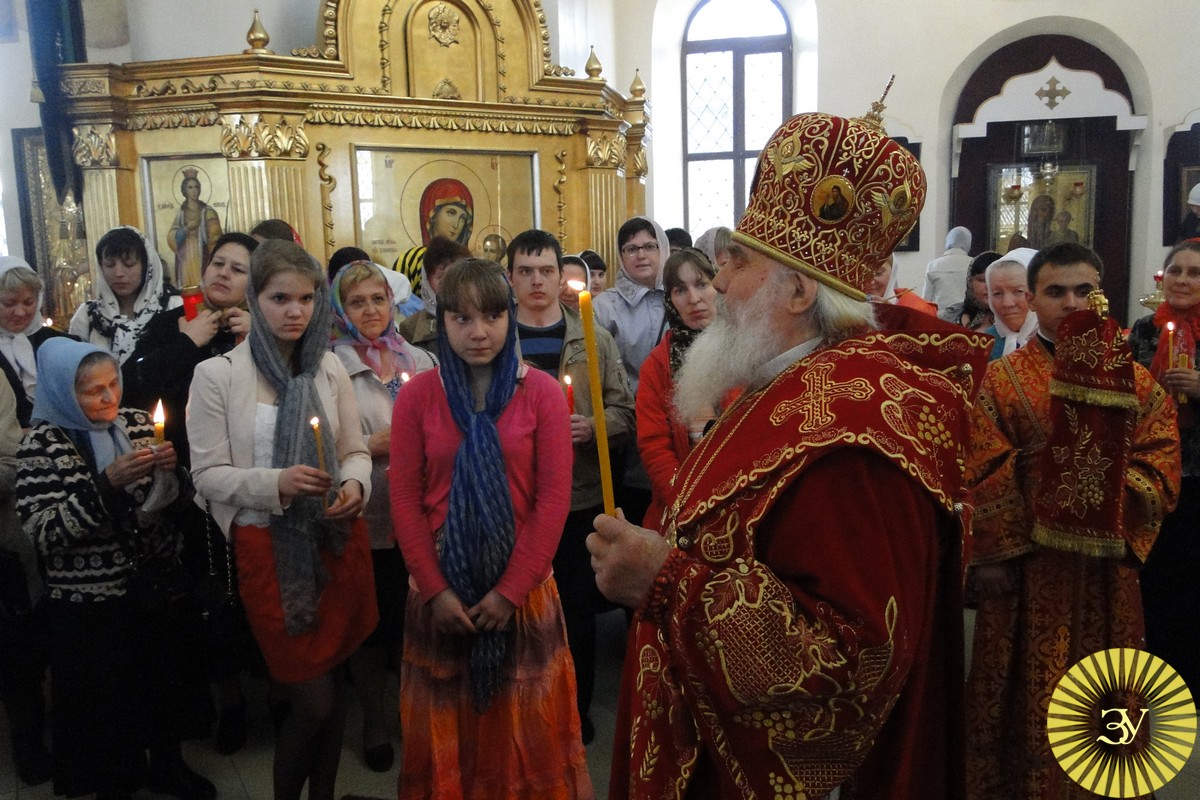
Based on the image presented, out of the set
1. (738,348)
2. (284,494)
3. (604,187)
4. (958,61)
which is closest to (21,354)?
(284,494)

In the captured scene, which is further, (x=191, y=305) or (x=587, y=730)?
(x=587, y=730)

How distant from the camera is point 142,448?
2664 millimetres

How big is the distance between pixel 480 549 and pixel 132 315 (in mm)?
2268

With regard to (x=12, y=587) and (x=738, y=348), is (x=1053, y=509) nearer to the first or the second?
(x=738, y=348)

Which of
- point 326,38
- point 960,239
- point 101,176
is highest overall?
point 326,38

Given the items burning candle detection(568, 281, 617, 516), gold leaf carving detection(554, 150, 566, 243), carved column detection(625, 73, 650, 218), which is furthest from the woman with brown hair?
carved column detection(625, 73, 650, 218)

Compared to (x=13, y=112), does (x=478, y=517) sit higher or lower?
lower

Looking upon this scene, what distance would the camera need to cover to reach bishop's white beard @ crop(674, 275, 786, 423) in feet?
4.93

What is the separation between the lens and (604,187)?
820 cm

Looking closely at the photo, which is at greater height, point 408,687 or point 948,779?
point 948,779

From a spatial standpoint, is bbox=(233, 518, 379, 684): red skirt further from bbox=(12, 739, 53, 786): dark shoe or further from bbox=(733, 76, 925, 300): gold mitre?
bbox=(733, 76, 925, 300): gold mitre

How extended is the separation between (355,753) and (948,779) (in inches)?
97.0

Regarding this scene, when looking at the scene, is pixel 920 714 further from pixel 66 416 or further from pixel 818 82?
pixel 818 82

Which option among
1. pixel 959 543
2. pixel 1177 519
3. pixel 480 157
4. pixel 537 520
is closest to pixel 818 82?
pixel 480 157
